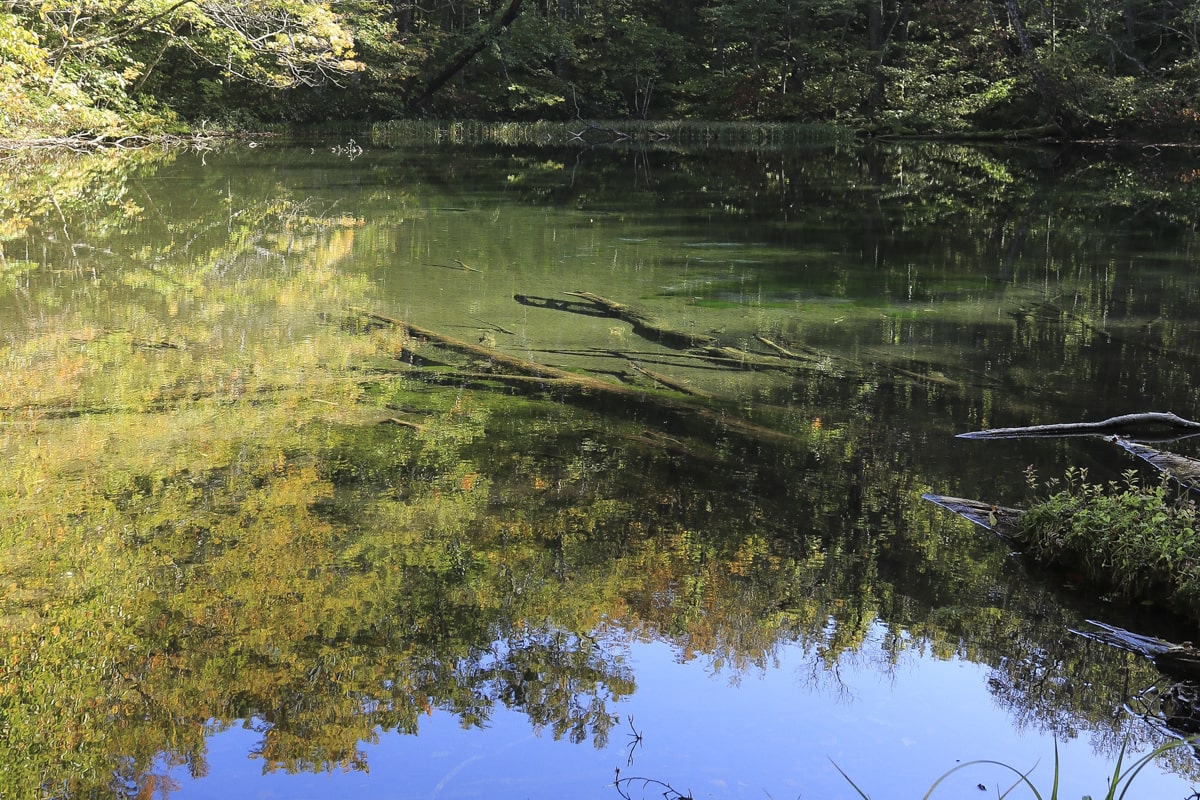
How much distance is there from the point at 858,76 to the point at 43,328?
2517 cm

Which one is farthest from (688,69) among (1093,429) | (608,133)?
(1093,429)

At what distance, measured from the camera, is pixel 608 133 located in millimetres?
26609

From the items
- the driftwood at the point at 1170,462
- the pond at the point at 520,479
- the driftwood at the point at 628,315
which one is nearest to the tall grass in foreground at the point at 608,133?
the pond at the point at 520,479

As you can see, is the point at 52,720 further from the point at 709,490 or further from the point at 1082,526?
the point at 1082,526

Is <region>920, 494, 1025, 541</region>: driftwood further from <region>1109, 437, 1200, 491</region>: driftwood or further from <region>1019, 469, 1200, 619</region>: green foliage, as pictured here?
<region>1109, 437, 1200, 491</region>: driftwood

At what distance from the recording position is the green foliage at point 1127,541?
10.8ft

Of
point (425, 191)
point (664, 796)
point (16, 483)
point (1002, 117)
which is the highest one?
point (1002, 117)

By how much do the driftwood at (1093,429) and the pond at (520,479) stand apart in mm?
82

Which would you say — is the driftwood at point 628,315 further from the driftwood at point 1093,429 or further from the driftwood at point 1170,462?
the driftwood at point 1170,462

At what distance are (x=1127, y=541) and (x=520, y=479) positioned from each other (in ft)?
7.31

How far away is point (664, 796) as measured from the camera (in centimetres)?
245

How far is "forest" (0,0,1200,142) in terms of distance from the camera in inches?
885

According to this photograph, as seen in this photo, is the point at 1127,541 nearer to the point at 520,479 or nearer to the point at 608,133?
the point at 520,479

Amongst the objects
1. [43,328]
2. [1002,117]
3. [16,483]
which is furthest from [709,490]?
[1002,117]
